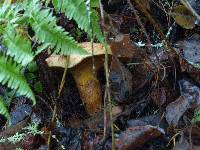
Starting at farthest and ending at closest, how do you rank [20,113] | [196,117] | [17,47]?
[20,113]
[196,117]
[17,47]

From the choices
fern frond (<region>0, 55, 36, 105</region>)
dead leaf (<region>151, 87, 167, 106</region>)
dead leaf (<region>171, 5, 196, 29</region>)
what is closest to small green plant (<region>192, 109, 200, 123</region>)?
dead leaf (<region>151, 87, 167, 106</region>)

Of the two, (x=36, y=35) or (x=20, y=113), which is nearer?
(x=36, y=35)

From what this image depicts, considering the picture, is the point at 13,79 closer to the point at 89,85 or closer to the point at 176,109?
the point at 89,85

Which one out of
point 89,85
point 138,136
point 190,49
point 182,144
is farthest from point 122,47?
point 182,144

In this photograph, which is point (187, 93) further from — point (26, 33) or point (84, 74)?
point (26, 33)

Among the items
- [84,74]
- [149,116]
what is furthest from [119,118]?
[84,74]

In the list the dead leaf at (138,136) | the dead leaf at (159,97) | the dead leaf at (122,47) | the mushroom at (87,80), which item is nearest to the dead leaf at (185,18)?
the dead leaf at (122,47)

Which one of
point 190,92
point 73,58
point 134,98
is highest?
point 73,58
